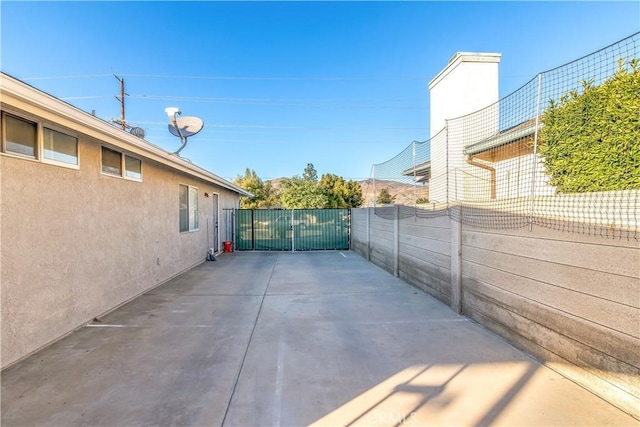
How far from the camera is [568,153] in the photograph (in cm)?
388

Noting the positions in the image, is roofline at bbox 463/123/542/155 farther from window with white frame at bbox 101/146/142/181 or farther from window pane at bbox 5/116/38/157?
window with white frame at bbox 101/146/142/181

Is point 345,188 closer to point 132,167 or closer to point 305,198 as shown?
point 305,198

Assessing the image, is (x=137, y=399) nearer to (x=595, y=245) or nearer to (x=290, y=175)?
(x=595, y=245)

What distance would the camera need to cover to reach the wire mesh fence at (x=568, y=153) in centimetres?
247

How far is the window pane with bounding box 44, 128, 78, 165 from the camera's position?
11.1 ft

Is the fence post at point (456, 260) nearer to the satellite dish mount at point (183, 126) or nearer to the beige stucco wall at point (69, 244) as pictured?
the beige stucco wall at point (69, 244)

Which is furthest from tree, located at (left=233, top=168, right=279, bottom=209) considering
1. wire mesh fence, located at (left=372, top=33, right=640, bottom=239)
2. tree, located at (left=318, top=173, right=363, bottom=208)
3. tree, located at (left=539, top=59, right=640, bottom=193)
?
tree, located at (left=539, top=59, right=640, bottom=193)

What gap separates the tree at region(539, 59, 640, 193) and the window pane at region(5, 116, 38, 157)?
236 inches

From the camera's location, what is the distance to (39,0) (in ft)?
16.5

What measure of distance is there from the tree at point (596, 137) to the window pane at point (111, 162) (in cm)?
613

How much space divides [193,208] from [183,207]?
0.78 m

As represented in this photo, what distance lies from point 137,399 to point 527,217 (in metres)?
3.83

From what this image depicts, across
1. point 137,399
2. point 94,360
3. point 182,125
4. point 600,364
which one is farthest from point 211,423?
point 182,125

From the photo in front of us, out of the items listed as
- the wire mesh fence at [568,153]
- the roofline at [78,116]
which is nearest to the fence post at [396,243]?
the wire mesh fence at [568,153]
